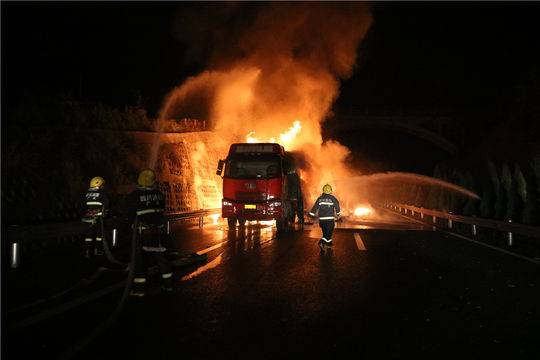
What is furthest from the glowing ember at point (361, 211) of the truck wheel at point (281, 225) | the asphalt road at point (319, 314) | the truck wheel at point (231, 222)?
the asphalt road at point (319, 314)

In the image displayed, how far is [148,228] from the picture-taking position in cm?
695

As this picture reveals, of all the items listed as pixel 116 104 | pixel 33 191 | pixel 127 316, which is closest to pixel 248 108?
pixel 116 104

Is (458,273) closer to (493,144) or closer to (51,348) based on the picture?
(51,348)

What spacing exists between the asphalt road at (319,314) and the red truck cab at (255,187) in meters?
7.17

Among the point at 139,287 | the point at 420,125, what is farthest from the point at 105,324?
the point at 420,125

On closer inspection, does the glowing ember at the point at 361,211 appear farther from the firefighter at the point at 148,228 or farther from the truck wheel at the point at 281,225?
the firefighter at the point at 148,228

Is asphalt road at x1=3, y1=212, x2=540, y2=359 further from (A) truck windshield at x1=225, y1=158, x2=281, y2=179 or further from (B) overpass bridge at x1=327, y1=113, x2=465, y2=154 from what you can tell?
(B) overpass bridge at x1=327, y1=113, x2=465, y2=154

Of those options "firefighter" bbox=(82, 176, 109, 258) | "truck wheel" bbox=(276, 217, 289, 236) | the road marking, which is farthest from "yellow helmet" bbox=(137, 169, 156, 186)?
"truck wheel" bbox=(276, 217, 289, 236)

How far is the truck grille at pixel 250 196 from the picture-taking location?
17.3 m

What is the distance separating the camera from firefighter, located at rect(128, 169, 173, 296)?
22.3 feet

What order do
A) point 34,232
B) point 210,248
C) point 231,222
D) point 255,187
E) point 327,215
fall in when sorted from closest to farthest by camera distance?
point 34,232, point 327,215, point 210,248, point 255,187, point 231,222

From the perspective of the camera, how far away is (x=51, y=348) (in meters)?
4.45

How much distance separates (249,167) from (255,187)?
1051 millimetres

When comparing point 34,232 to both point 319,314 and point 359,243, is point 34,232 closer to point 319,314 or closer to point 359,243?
point 319,314
